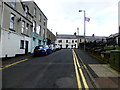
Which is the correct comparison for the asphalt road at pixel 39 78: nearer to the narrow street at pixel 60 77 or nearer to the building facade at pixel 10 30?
the narrow street at pixel 60 77

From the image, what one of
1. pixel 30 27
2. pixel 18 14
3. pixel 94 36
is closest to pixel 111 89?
pixel 18 14

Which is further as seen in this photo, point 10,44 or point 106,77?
point 10,44

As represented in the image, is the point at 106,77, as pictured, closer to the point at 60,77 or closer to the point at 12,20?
the point at 60,77

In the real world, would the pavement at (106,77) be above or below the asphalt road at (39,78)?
above

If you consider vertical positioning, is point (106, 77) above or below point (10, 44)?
below

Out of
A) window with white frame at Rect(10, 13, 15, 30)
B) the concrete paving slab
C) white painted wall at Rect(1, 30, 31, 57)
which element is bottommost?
the concrete paving slab

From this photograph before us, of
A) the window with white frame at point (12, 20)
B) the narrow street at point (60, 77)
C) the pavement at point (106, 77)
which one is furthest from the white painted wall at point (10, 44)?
the pavement at point (106, 77)

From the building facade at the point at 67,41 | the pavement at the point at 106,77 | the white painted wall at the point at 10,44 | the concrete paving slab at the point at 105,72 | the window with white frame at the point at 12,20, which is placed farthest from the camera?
the building facade at the point at 67,41

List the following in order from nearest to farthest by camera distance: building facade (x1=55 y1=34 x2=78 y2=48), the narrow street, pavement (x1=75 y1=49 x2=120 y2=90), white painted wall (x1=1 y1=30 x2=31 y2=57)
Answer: pavement (x1=75 y1=49 x2=120 y2=90) < the narrow street < white painted wall (x1=1 y1=30 x2=31 y2=57) < building facade (x1=55 y1=34 x2=78 y2=48)

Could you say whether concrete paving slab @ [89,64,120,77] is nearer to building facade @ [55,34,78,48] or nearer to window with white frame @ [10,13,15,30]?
window with white frame @ [10,13,15,30]

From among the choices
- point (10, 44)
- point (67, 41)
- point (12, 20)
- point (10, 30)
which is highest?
point (12, 20)

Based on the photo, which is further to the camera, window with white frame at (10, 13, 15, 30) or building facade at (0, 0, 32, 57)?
window with white frame at (10, 13, 15, 30)

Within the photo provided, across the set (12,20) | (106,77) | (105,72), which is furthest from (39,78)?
(12,20)

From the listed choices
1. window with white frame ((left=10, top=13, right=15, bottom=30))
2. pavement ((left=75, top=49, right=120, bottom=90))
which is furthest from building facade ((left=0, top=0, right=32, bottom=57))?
pavement ((left=75, top=49, right=120, bottom=90))
